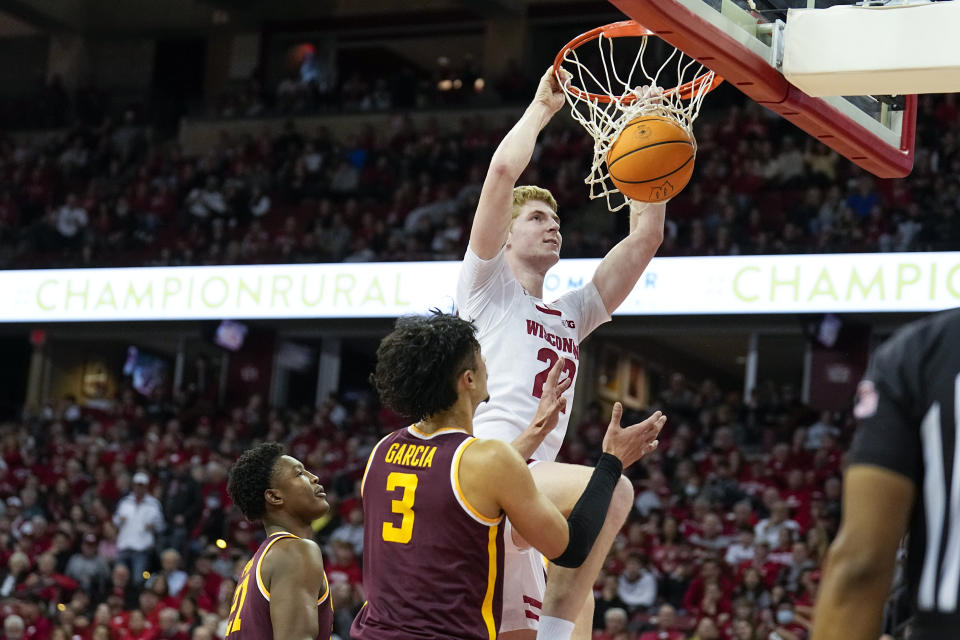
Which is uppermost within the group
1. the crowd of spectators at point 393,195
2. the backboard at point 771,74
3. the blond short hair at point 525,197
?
the crowd of spectators at point 393,195

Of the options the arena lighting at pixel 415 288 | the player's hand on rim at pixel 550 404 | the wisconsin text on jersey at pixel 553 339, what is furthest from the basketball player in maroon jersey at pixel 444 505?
the arena lighting at pixel 415 288

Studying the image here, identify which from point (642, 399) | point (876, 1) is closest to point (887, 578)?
point (876, 1)

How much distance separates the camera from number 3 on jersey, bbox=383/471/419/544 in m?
3.11

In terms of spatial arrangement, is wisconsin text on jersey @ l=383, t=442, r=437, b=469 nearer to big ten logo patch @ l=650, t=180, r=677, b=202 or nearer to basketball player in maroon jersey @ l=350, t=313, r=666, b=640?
basketball player in maroon jersey @ l=350, t=313, r=666, b=640

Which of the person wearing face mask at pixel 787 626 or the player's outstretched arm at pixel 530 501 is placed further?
the person wearing face mask at pixel 787 626

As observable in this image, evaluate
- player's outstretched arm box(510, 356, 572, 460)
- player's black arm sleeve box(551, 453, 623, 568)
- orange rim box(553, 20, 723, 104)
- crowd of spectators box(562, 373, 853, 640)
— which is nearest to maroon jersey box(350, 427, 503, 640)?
player's black arm sleeve box(551, 453, 623, 568)

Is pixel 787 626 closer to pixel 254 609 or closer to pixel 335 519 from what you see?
pixel 335 519

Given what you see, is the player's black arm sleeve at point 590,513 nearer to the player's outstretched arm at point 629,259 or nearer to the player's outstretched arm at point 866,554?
the player's outstretched arm at point 629,259

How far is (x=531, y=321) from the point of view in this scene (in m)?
4.17

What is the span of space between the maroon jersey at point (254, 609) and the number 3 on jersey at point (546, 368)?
891 mm

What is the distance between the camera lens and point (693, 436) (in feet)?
44.9

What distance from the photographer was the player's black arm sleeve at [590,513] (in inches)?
125

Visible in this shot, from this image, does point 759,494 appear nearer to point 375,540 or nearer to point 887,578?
point 375,540

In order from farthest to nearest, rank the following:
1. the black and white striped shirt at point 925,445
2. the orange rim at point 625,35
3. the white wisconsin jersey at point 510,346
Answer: the orange rim at point 625,35 → the white wisconsin jersey at point 510,346 → the black and white striped shirt at point 925,445
